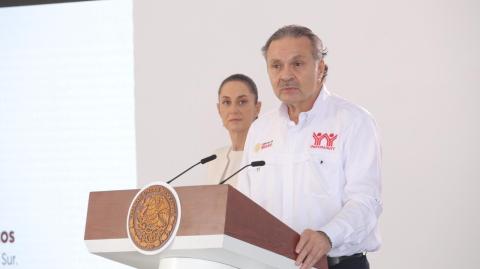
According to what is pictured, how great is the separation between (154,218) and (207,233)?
0.58 ft

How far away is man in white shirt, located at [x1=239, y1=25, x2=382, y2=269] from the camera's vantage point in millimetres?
2395

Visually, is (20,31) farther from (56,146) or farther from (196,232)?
(196,232)

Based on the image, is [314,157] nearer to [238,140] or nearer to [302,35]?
[302,35]

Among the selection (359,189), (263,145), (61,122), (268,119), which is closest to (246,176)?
(263,145)

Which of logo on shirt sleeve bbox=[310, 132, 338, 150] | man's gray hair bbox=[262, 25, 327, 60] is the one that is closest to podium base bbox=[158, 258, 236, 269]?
logo on shirt sleeve bbox=[310, 132, 338, 150]

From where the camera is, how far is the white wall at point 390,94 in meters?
4.04

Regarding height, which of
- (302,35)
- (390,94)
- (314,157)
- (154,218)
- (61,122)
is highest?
(302,35)

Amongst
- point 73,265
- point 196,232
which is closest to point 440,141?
point 73,265

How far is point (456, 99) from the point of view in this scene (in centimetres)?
406

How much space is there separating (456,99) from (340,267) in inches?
76.1

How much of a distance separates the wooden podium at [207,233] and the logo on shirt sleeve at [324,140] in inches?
19.9

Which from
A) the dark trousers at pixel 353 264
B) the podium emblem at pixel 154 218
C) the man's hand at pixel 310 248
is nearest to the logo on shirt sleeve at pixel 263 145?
the dark trousers at pixel 353 264

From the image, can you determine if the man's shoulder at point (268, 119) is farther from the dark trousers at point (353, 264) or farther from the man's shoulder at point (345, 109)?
the dark trousers at point (353, 264)

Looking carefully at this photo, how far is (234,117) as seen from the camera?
3922mm
